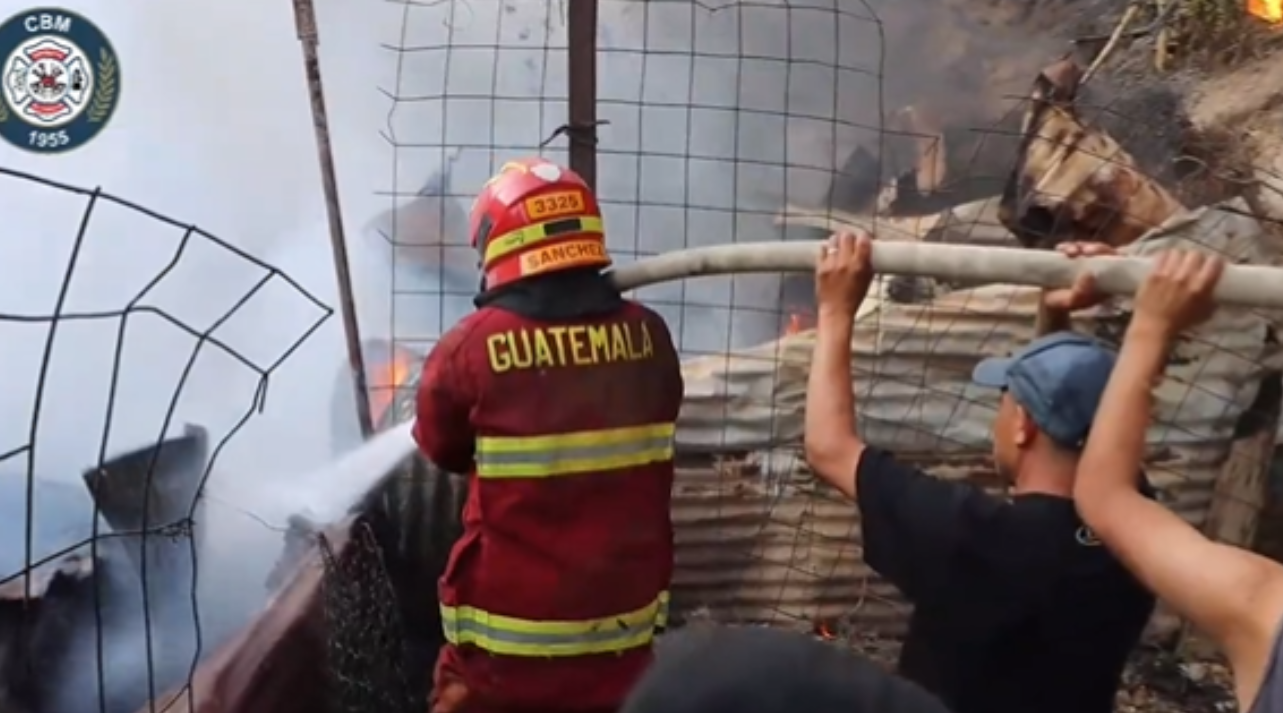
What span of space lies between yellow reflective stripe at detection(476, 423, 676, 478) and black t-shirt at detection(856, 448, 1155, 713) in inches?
34.2

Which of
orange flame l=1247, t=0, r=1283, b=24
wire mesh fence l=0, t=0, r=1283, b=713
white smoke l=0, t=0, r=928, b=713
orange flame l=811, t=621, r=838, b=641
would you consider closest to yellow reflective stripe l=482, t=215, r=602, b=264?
wire mesh fence l=0, t=0, r=1283, b=713

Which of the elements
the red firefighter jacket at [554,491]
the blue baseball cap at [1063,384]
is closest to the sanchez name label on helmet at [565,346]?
the red firefighter jacket at [554,491]

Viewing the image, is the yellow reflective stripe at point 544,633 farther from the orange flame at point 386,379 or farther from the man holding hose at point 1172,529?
the orange flame at point 386,379

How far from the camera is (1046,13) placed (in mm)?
10172

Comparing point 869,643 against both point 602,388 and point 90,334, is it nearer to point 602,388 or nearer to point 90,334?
point 602,388

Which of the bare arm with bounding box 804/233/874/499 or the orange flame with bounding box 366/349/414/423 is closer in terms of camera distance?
the bare arm with bounding box 804/233/874/499

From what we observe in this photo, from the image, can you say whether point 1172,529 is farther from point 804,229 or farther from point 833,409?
point 804,229

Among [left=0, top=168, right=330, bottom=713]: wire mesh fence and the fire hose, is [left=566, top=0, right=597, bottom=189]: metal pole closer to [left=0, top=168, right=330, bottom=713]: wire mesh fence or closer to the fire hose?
[left=0, top=168, right=330, bottom=713]: wire mesh fence

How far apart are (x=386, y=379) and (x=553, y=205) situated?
205 cm

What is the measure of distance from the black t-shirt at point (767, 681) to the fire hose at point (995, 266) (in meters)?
1.40

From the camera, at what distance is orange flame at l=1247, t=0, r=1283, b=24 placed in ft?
20.1

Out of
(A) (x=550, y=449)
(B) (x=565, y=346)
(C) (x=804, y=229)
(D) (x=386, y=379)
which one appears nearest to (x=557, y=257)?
(B) (x=565, y=346)

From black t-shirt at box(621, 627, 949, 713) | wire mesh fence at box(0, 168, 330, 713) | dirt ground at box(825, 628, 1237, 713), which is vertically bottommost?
dirt ground at box(825, 628, 1237, 713)

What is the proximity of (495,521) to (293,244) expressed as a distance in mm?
3859
